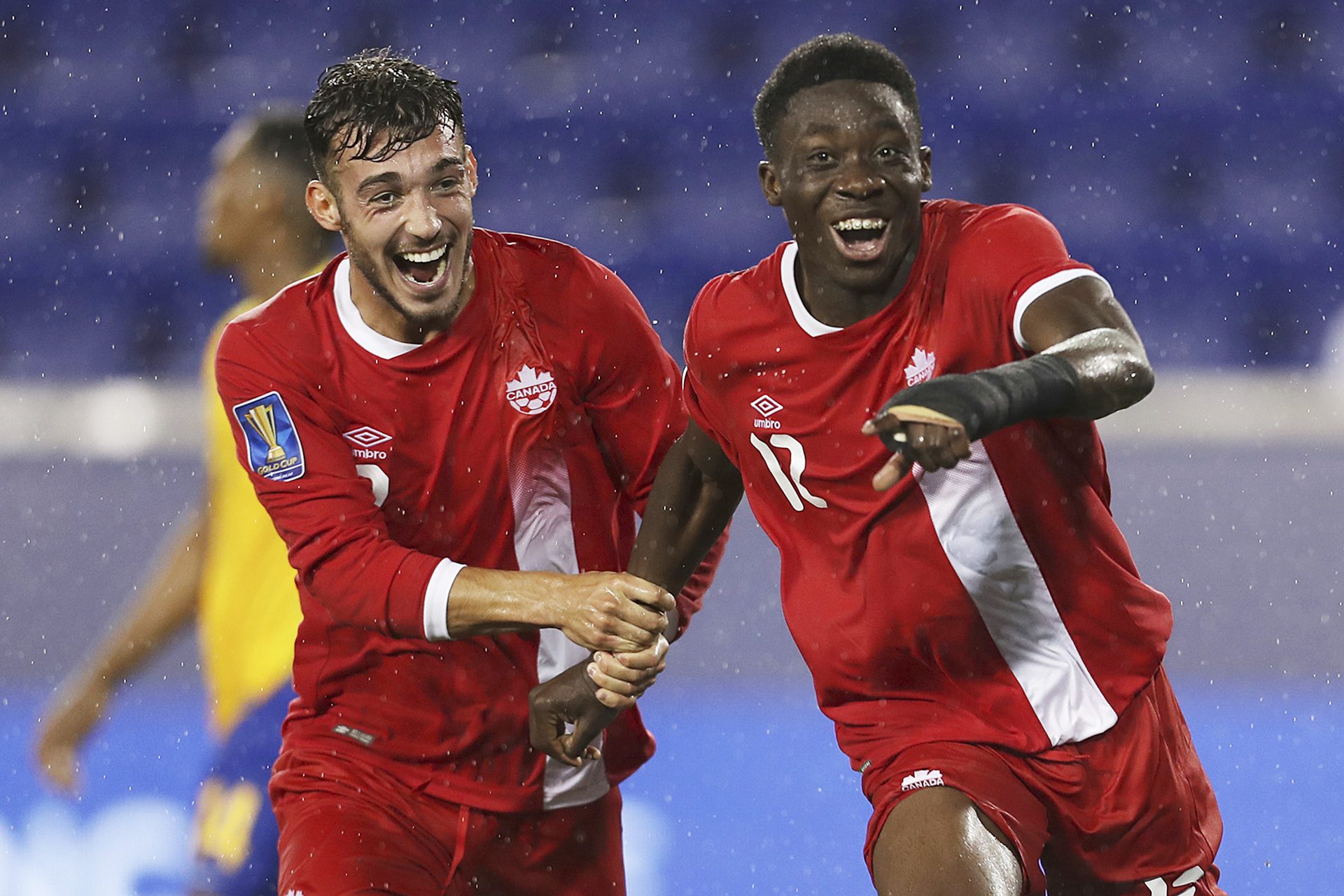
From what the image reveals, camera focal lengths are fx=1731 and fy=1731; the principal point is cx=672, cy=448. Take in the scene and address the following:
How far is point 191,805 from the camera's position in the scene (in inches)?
180

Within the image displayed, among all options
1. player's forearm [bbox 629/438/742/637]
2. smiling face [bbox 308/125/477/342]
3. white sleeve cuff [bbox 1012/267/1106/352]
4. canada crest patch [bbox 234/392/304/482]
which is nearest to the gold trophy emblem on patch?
canada crest patch [bbox 234/392/304/482]

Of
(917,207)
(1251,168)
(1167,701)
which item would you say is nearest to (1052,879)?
(1167,701)

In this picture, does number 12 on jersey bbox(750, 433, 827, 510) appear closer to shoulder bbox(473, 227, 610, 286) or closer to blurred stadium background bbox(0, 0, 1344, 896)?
shoulder bbox(473, 227, 610, 286)

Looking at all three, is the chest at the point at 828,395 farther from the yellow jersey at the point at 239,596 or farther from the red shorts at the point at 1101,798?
the yellow jersey at the point at 239,596

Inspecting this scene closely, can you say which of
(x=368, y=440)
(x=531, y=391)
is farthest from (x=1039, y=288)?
(x=368, y=440)

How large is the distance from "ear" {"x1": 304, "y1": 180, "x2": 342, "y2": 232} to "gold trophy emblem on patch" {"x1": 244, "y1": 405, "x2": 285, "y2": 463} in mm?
310

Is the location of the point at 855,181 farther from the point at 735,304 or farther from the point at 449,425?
the point at 449,425

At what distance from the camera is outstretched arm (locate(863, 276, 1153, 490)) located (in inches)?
75.8

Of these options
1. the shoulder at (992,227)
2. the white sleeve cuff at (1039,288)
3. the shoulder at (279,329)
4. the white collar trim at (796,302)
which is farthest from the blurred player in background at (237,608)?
the white sleeve cuff at (1039,288)

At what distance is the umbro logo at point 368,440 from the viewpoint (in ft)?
9.03

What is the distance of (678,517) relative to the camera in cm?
277

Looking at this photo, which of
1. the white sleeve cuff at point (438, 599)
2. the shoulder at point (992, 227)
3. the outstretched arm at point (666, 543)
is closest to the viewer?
the shoulder at point (992, 227)

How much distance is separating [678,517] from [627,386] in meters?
0.25

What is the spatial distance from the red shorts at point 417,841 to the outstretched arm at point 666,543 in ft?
0.58
